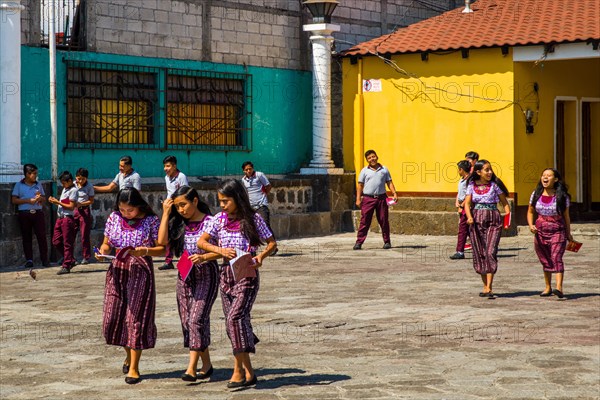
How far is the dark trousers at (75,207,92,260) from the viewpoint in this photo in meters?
18.1

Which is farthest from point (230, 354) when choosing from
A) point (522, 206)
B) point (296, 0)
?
point (296, 0)

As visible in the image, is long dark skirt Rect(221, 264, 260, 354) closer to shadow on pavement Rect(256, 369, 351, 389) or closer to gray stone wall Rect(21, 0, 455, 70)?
shadow on pavement Rect(256, 369, 351, 389)

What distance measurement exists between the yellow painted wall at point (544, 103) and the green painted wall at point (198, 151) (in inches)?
175

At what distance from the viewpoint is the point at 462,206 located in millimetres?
17984

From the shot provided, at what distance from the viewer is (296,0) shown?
2472 cm

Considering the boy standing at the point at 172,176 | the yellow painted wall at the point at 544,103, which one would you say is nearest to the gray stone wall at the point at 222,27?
the boy standing at the point at 172,176

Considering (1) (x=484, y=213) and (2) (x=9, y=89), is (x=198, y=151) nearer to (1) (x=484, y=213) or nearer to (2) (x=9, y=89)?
(2) (x=9, y=89)

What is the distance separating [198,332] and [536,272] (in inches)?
341

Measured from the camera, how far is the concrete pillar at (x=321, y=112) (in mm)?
24500

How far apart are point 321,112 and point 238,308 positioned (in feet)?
53.0

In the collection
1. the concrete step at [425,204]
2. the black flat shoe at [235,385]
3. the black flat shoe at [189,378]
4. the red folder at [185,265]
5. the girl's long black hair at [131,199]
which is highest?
the girl's long black hair at [131,199]

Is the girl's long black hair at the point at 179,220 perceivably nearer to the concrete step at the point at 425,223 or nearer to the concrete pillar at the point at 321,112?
the concrete step at the point at 425,223

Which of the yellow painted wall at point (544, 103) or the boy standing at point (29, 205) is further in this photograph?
the yellow painted wall at point (544, 103)

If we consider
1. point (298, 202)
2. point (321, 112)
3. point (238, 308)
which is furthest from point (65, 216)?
point (238, 308)
